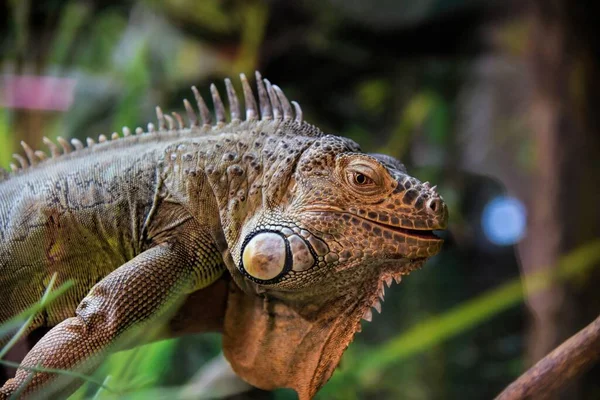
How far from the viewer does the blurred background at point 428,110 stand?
4.00 meters

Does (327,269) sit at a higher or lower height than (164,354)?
higher

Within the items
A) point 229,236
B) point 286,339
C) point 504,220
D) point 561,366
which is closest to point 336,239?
point 229,236

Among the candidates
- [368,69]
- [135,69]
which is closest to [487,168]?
[368,69]

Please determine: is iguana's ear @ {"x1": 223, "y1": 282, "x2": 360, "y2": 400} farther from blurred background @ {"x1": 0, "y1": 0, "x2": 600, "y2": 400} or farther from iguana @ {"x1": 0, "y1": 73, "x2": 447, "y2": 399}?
blurred background @ {"x1": 0, "y1": 0, "x2": 600, "y2": 400}

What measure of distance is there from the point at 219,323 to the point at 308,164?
A: 0.78m

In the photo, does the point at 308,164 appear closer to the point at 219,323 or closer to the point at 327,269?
the point at 327,269

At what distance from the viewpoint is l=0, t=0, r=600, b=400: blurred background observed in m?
4.00

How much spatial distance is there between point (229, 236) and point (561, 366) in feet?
3.50

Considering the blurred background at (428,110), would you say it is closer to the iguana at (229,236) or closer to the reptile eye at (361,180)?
the iguana at (229,236)

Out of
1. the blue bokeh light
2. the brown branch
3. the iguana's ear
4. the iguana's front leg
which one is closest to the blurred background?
the blue bokeh light

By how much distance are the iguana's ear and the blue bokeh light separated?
3.34m

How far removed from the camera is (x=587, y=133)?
402 centimetres

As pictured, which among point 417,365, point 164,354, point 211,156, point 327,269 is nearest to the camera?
point 327,269

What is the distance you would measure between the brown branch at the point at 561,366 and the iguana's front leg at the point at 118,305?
1.05 meters
